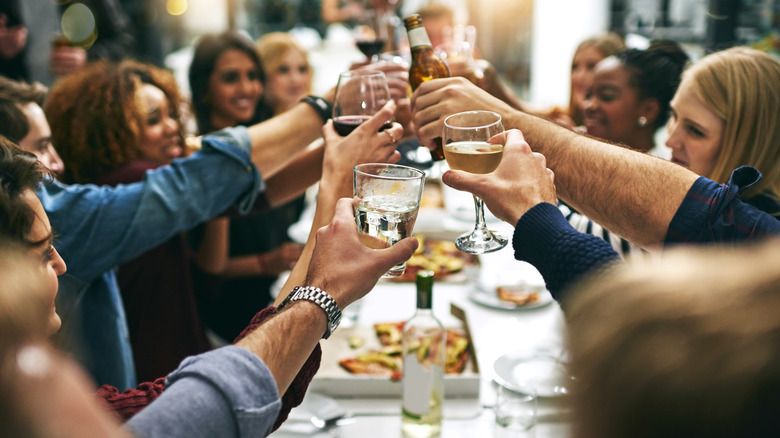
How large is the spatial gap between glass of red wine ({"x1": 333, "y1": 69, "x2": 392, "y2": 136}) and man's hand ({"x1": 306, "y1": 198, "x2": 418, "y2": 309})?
0.40 m

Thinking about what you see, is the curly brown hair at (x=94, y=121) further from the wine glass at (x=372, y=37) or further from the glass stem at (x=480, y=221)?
the glass stem at (x=480, y=221)

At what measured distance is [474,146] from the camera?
42.9 inches

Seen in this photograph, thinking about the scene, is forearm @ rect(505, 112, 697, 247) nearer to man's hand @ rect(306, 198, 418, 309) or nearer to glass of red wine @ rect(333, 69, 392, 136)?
glass of red wine @ rect(333, 69, 392, 136)

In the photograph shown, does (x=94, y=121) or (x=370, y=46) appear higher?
(x=370, y=46)

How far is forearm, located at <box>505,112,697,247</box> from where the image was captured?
1.14 metres

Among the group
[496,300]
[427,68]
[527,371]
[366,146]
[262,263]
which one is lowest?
[262,263]

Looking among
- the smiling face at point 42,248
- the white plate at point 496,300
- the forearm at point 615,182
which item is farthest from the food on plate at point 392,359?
the smiling face at point 42,248

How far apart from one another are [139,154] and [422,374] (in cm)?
146

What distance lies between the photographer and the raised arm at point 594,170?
45.2 inches

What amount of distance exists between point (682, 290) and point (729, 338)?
0.05 metres

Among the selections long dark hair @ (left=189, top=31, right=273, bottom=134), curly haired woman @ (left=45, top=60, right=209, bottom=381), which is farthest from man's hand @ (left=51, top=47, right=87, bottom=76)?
curly haired woman @ (left=45, top=60, right=209, bottom=381)

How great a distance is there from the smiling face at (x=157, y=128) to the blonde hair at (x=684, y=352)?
80.5 inches

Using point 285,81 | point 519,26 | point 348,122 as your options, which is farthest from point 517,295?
point 519,26

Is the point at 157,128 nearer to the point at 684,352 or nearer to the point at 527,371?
the point at 527,371
